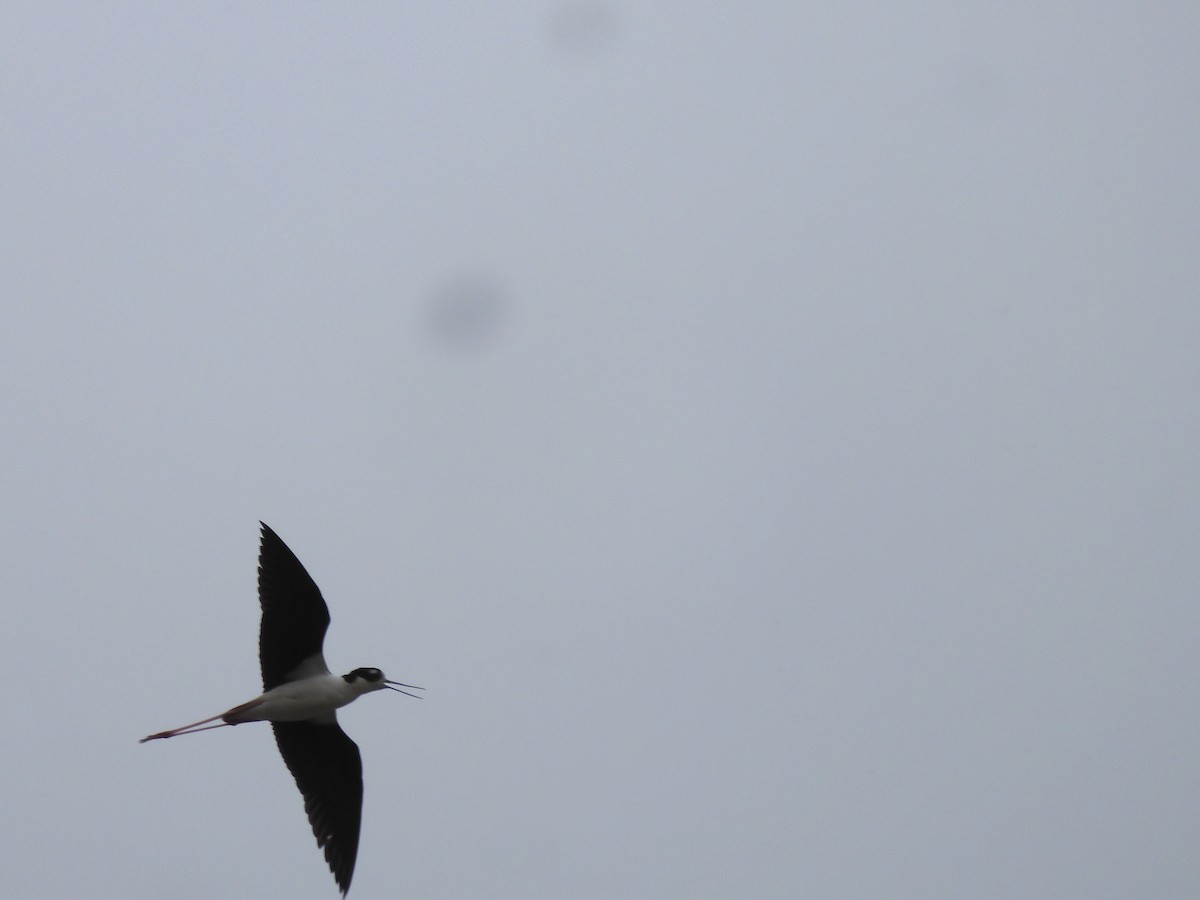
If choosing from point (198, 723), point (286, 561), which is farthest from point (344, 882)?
point (286, 561)

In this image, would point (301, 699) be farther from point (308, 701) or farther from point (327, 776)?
point (327, 776)

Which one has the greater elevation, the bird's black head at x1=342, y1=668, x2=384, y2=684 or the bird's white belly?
the bird's black head at x1=342, y1=668, x2=384, y2=684

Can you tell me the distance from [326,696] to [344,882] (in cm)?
138

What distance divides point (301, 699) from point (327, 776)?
0.75 metres

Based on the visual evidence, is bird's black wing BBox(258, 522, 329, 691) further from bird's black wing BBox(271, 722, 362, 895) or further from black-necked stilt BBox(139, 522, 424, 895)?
bird's black wing BBox(271, 722, 362, 895)

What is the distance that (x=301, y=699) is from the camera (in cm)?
884

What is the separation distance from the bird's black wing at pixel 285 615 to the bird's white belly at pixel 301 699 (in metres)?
0.16

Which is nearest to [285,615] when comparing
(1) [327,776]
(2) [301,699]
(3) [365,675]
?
(2) [301,699]

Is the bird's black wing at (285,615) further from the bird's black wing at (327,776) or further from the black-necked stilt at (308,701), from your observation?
the bird's black wing at (327,776)

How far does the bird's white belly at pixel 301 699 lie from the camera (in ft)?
28.7

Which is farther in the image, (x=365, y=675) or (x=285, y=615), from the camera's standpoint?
(x=365, y=675)

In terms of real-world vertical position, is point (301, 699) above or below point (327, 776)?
above

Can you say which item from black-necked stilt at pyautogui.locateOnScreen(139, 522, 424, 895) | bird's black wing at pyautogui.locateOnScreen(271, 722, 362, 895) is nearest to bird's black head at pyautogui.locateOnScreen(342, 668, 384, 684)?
black-necked stilt at pyautogui.locateOnScreen(139, 522, 424, 895)

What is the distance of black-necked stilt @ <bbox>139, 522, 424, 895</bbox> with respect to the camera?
876 centimetres
